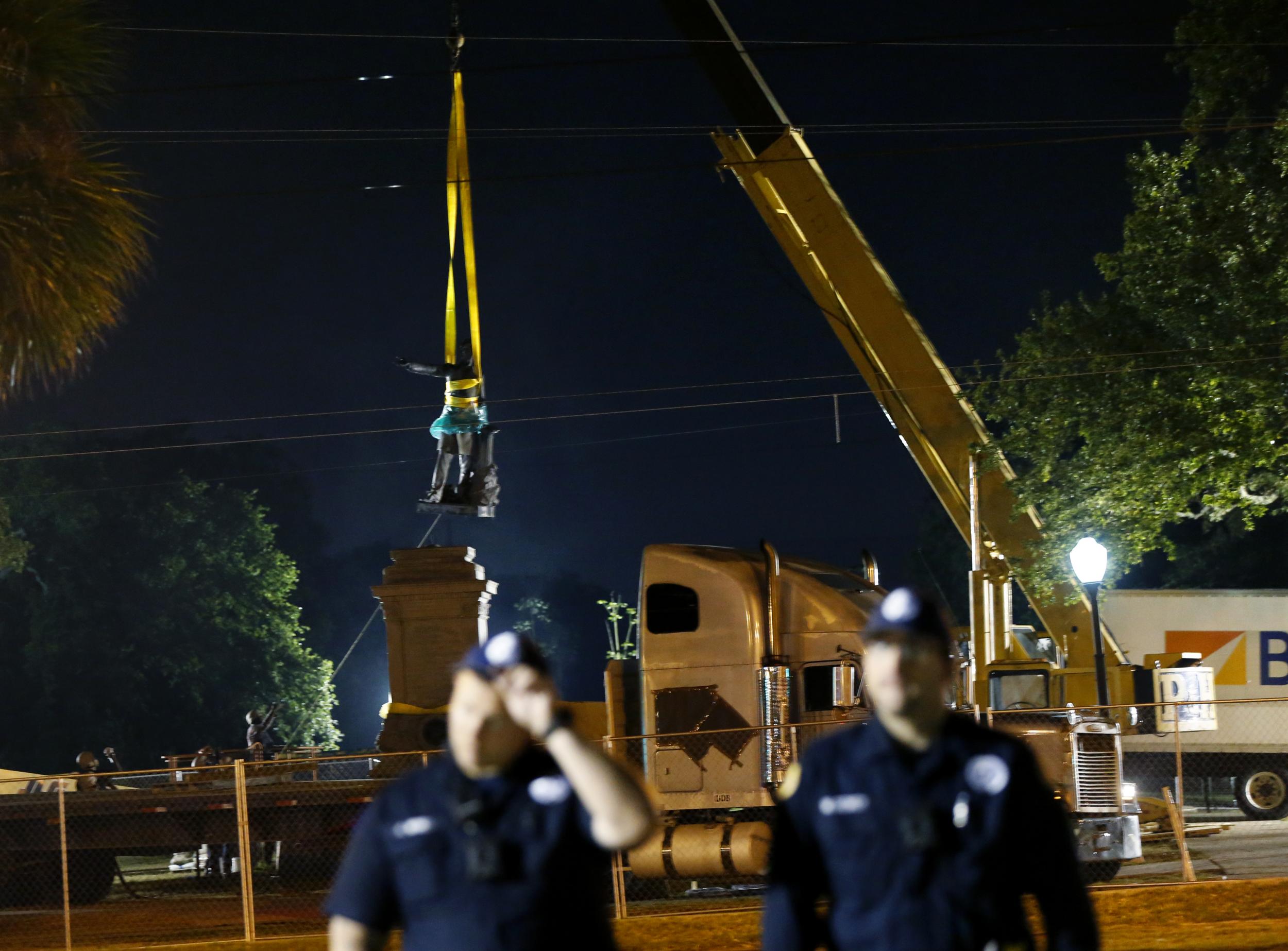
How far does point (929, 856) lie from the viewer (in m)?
3.09

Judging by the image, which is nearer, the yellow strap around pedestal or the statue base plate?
the statue base plate

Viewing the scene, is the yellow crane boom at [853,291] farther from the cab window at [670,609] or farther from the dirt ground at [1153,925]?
the dirt ground at [1153,925]

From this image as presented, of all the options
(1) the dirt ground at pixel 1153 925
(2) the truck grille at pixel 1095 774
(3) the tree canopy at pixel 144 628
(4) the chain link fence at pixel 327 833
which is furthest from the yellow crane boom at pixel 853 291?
(3) the tree canopy at pixel 144 628

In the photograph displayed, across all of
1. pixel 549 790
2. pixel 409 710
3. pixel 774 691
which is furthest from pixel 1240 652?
pixel 549 790

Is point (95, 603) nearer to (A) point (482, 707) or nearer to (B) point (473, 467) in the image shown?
(B) point (473, 467)

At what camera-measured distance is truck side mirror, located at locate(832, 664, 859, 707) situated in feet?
45.9

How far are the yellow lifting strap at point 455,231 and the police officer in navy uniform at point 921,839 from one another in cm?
1218

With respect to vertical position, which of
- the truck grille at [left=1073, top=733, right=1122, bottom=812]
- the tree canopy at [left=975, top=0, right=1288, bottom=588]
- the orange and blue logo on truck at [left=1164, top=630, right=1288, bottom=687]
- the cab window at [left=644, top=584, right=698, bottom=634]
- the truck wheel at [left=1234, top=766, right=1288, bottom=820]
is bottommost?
the truck wheel at [left=1234, top=766, right=1288, bottom=820]

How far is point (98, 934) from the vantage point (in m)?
15.0

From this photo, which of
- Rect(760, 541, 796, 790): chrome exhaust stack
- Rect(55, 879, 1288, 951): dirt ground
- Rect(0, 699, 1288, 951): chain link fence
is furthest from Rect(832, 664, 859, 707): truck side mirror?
Rect(55, 879, 1288, 951): dirt ground

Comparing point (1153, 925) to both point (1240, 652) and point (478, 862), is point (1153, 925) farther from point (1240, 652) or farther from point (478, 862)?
point (1240, 652)

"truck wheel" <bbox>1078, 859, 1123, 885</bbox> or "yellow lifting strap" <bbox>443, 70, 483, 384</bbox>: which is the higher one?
"yellow lifting strap" <bbox>443, 70, 483, 384</bbox>

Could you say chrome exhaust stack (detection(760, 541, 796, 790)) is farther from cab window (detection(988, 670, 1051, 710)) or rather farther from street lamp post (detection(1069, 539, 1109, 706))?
cab window (detection(988, 670, 1051, 710))

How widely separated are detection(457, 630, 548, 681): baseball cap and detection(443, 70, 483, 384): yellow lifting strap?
12064 millimetres
